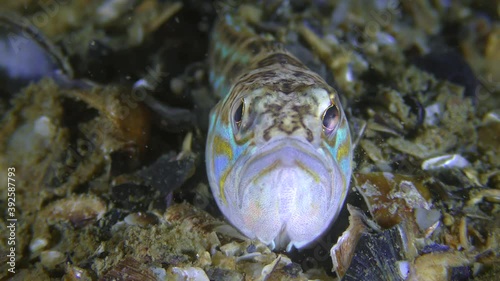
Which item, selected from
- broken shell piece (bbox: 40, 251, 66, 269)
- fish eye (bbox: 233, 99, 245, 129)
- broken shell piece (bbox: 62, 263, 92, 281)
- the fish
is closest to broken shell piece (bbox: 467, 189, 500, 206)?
the fish

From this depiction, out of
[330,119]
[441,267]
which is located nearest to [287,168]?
[330,119]

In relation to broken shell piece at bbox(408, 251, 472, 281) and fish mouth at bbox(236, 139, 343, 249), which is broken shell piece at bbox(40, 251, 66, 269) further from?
broken shell piece at bbox(408, 251, 472, 281)

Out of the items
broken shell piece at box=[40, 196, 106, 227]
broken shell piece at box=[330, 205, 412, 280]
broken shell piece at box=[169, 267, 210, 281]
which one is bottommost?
broken shell piece at box=[40, 196, 106, 227]

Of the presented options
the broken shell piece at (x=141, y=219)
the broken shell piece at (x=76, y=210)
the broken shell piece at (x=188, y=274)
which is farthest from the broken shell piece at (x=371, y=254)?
the broken shell piece at (x=76, y=210)

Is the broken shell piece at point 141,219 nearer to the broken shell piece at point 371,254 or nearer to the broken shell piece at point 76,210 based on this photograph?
the broken shell piece at point 76,210

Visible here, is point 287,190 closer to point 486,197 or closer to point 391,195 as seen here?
point 391,195

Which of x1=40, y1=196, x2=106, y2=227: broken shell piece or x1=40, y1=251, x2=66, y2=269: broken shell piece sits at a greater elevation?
x1=40, y1=196, x2=106, y2=227: broken shell piece

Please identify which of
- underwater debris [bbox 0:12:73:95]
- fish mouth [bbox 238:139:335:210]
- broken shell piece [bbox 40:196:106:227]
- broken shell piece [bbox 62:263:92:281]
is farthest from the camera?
underwater debris [bbox 0:12:73:95]

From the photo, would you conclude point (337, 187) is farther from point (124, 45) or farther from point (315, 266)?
point (124, 45)
